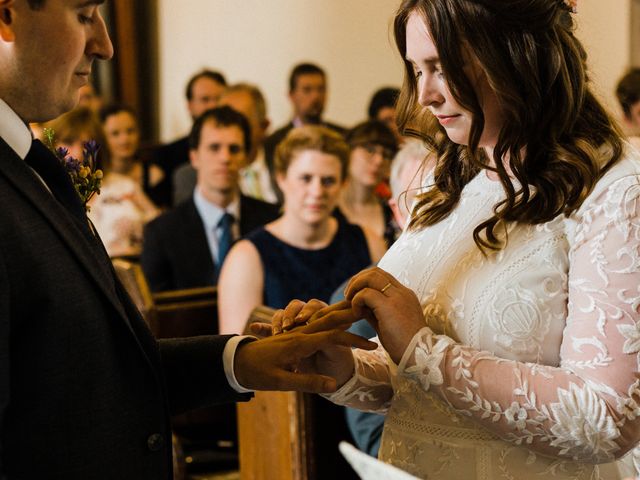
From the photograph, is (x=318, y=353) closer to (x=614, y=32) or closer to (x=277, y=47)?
(x=614, y=32)

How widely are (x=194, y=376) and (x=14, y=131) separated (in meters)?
0.61

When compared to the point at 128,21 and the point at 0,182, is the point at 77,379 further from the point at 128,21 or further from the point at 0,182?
the point at 128,21

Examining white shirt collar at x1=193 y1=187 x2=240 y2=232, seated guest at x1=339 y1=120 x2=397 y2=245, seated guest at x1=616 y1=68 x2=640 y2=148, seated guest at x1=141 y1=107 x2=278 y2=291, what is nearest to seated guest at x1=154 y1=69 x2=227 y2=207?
seated guest at x1=141 y1=107 x2=278 y2=291

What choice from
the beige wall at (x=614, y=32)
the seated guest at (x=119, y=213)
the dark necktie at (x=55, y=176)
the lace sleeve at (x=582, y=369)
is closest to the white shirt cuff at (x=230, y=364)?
the lace sleeve at (x=582, y=369)

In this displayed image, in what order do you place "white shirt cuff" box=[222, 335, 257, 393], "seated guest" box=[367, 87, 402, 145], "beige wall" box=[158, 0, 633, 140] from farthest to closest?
"beige wall" box=[158, 0, 633, 140] → "seated guest" box=[367, 87, 402, 145] → "white shirt cuff" box=[222, 335, 257, 393]

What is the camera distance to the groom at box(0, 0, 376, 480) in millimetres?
1476

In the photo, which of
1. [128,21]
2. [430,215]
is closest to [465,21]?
[430,215]

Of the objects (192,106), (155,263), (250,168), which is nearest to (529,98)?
(155,263)

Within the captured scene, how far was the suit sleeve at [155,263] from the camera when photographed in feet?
16.3

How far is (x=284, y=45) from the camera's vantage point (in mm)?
9258

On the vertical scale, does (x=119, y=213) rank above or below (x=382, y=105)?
below

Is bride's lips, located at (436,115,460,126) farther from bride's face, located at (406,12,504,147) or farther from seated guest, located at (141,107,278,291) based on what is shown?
seated guest, located at (141,107,278,291)

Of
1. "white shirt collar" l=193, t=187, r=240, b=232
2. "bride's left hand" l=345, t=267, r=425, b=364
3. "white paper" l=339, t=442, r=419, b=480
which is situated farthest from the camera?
"white shirt collar" l=193, t=187, r=240, b=232

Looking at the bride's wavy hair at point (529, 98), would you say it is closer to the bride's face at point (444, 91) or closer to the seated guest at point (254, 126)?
the bride's face at point (444, 91)
